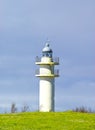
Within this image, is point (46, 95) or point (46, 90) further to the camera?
point (46, 90)

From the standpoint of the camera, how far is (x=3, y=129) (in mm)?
23344

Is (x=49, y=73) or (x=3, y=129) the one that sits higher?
(x=49, y=73)

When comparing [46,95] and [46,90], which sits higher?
[46,90]

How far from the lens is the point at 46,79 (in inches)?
2087

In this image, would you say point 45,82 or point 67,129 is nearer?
point 67,129

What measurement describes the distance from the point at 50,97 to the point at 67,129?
2754cm

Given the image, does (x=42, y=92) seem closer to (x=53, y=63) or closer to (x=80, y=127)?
(x=53, y=63)

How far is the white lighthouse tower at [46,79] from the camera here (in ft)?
170

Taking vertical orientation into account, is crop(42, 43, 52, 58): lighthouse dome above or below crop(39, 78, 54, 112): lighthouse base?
above

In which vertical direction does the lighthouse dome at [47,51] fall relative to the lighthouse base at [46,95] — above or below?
above

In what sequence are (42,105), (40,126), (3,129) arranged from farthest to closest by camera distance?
(42,105) < (40,126) < (3,129)

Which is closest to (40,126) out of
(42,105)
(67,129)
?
(67,129)

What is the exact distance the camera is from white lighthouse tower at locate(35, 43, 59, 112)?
51.9m

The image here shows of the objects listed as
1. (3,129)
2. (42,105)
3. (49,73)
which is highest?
(49,73)
